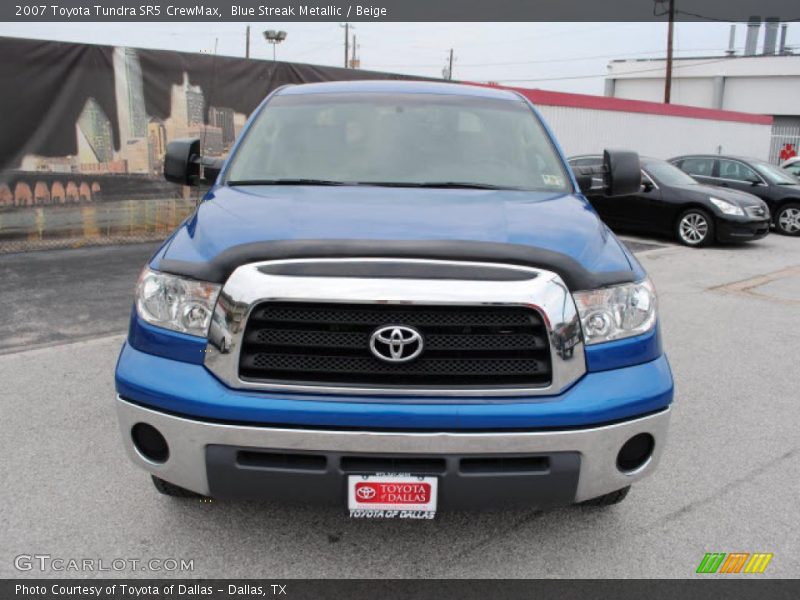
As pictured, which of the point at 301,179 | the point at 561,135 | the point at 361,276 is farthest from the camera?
the point at 561,135

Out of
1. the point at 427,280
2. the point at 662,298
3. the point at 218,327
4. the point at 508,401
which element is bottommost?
the point at 662,298

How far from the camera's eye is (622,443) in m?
2.41

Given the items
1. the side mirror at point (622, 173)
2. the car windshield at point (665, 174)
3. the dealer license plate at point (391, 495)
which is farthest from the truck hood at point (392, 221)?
the car windshield at point (665, 174)

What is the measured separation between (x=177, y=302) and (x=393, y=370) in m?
0.82

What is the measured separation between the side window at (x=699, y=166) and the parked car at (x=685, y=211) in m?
1.91

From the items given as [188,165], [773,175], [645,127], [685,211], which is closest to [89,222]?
[188,165]

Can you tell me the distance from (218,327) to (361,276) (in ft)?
1.71

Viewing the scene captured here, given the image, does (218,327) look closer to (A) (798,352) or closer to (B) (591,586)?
(B) (591,586)

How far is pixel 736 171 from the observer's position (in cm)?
1404

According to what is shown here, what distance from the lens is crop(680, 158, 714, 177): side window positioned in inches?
560

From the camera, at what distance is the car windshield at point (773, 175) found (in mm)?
13865

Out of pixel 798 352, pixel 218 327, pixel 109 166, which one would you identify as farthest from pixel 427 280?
pixel 109 166

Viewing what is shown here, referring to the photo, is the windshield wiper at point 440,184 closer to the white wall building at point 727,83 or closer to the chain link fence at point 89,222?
the chain link fence at point 89,222

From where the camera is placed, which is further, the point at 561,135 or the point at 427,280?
the point at 561,135
